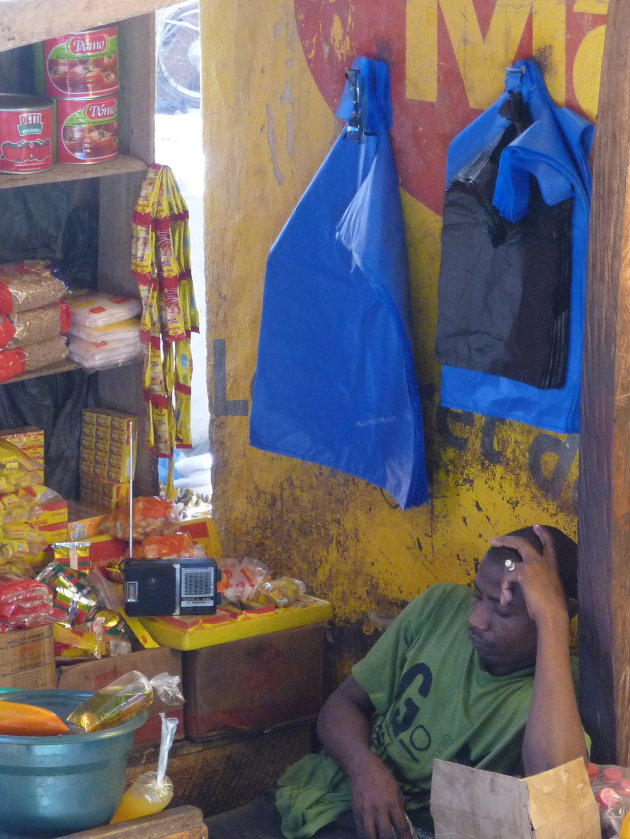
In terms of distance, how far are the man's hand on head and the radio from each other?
0.97 meters

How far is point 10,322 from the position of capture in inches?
126

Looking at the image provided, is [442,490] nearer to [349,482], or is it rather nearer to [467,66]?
[349,482]

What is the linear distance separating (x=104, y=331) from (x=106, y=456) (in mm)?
413

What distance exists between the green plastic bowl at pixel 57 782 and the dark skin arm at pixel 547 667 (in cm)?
74

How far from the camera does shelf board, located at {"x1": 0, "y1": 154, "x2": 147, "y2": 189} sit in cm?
310

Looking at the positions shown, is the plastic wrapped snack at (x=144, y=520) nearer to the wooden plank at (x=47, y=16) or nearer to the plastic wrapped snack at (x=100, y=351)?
the plastic wrapped snack at (x=100, y=351)

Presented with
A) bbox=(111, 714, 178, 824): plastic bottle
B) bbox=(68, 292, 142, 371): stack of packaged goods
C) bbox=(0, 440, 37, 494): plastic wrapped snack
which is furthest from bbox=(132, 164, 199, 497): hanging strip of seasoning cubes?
bbox=(111, 714, 178, 824): plastic bottle

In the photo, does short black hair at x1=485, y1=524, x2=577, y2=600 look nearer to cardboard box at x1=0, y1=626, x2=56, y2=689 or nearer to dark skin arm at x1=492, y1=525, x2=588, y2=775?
dark skin arm at x1=492, y1=525, x2=588, y2=775

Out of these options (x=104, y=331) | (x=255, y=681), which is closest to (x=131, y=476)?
(x=104, y=331)

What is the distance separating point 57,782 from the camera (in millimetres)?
2109

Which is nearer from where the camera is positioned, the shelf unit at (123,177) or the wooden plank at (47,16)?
the wooden plank at (47,16)

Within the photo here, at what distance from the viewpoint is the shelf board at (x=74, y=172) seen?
310cm

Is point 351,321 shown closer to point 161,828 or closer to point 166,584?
point 166,584

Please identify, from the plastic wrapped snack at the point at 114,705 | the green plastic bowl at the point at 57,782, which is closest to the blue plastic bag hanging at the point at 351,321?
the plastic wrapped snack at the point at 114,705
